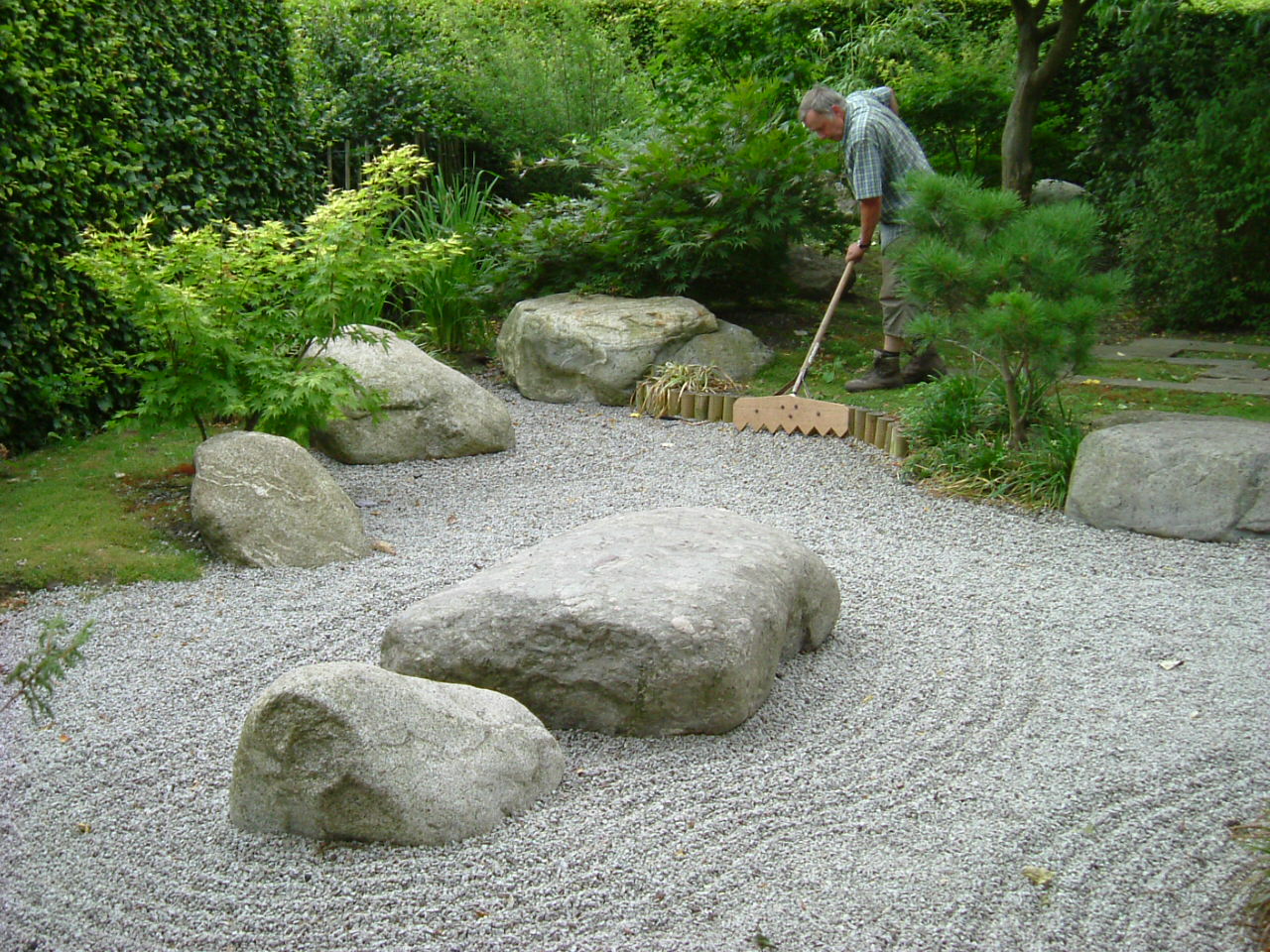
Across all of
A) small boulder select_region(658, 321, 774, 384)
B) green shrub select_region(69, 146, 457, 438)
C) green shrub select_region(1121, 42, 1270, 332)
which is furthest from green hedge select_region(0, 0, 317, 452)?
green shrub select_region(1121, 42, 1270, 332)

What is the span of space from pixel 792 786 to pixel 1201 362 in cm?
593

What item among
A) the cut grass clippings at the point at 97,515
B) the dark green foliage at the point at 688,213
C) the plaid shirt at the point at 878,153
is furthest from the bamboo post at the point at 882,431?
the cut grass clippings at the point at 97,515

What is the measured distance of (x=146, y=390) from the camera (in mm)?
4961

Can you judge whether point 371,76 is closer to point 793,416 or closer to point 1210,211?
point 793,416

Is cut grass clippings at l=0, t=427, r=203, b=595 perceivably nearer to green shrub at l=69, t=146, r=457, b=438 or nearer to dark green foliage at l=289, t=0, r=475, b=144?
green shrub at l=69, t=146, r=457, b=438

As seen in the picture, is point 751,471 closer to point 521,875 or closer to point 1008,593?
point 1008,593

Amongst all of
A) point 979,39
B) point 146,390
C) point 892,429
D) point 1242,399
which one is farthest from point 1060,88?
point 146,390

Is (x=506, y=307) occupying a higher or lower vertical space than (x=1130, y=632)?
higher

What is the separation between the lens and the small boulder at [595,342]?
7.59 meters

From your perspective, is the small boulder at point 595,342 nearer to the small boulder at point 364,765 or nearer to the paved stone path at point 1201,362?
the paved stone path at point 1201,362

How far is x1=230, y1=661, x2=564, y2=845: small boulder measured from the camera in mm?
2586

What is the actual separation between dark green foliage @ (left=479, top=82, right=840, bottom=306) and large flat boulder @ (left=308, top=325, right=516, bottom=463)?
1.99 meters

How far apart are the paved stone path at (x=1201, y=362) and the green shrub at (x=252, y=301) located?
4490 mm

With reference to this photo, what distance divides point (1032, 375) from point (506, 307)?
4.34 meters
